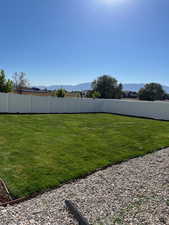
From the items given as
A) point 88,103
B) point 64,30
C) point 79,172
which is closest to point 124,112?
point 88,103

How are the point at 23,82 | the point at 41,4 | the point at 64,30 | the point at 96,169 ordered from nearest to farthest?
the point at 96,169 → the point at 41,4 → the point at 64,30 → the point at 23,82

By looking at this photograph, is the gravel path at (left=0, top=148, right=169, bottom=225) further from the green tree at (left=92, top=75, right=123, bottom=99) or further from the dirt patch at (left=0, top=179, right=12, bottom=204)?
the green tree at (left=92, top=75, right=123, bottom=99)

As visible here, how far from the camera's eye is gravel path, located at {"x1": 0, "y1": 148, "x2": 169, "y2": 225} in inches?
87.6

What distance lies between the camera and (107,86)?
3619 centimetres

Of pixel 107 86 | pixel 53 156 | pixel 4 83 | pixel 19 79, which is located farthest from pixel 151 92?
pixel 53 156

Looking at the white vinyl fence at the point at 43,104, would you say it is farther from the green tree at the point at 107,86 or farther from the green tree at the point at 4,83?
the green tree at the point at 107,86

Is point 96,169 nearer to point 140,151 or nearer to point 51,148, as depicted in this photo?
point 51,148

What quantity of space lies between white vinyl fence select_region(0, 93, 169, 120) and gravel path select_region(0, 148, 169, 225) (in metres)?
9.90

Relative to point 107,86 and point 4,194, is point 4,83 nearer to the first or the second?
point 4,194

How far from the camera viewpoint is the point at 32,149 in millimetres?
4898

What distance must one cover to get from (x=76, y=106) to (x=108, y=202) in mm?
12884

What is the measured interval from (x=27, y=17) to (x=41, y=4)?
4.98 ft

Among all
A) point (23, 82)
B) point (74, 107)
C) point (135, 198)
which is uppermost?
point (23, 82)

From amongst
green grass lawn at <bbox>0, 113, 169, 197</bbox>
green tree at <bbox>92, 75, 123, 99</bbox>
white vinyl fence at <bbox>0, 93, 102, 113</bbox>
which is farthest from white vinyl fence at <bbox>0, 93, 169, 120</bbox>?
green tree at <bbox>92, 75, 123, 99</bbox>
